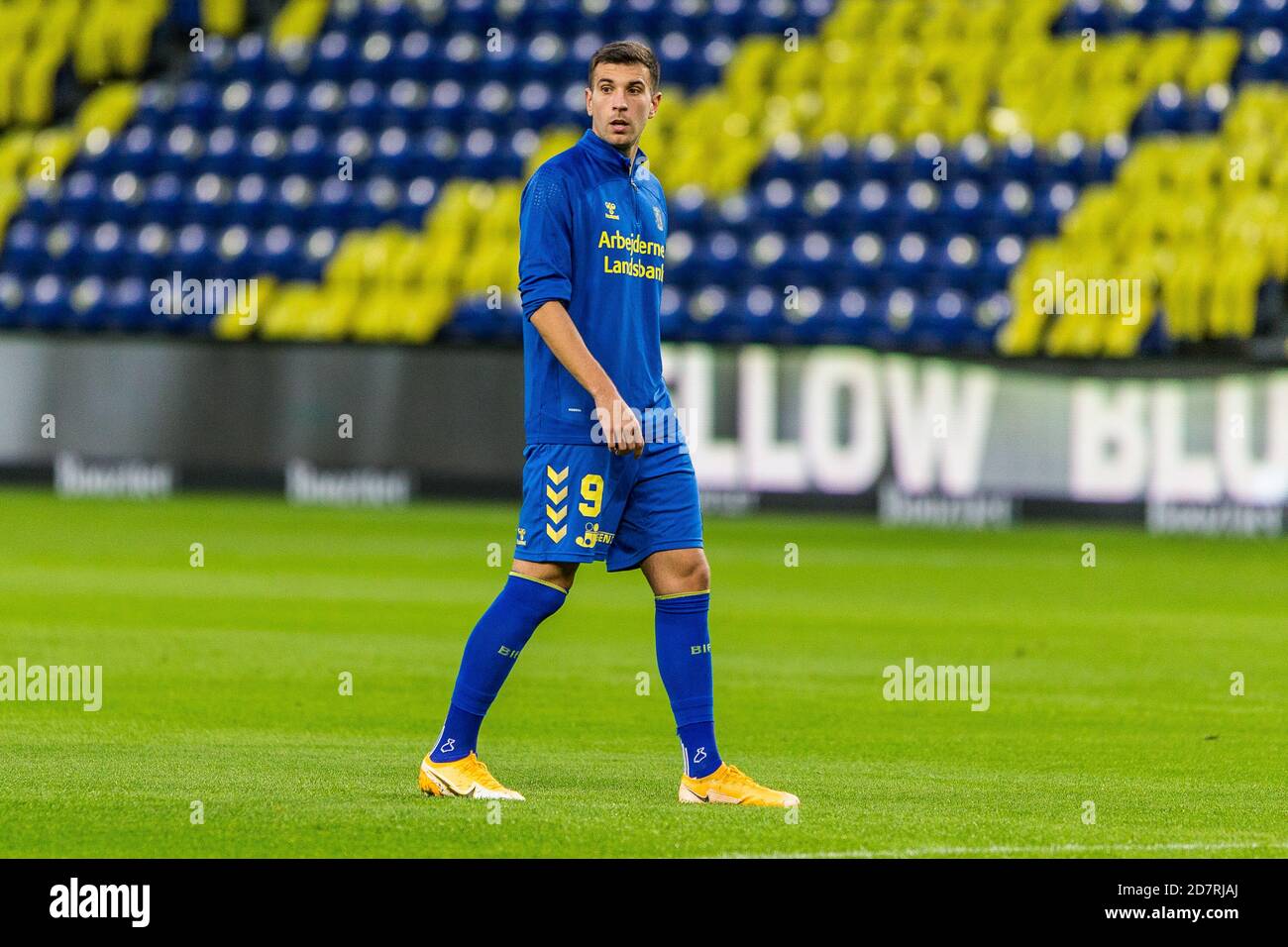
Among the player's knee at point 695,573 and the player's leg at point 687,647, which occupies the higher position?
the player's knee at point 695,573

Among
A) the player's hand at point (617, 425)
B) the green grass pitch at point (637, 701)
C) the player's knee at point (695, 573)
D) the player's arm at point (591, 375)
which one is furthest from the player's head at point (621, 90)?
the green grass pitch at point (637, 701)

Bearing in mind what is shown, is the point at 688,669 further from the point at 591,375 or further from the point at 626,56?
the point at 626,56

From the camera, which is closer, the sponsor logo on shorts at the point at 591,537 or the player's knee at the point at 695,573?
the sponsor logo on shorts at the point at 591,537

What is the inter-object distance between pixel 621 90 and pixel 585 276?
1.89ft

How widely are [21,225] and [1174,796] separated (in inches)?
760

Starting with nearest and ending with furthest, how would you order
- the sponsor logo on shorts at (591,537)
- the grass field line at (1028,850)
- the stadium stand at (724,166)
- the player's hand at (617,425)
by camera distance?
1. the grass field line at (1028,850)
2. the player's hand at (617,425)
3. the sponsor logo on shorts at (591,537)
4. the stadium stand at (724,166)

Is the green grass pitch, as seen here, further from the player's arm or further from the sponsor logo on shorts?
the player's arm

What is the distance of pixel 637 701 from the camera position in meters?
9.55

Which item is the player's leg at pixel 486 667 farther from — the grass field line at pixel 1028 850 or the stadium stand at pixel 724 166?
the stadium stand at pixel 724 166

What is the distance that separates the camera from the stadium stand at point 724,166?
68.3 feet

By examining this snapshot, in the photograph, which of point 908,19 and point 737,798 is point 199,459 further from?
point 737,798

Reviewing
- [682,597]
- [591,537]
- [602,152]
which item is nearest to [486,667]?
[591,537]

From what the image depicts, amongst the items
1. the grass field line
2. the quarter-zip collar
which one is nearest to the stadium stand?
the quarter-zip collar

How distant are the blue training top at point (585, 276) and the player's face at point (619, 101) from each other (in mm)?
71
